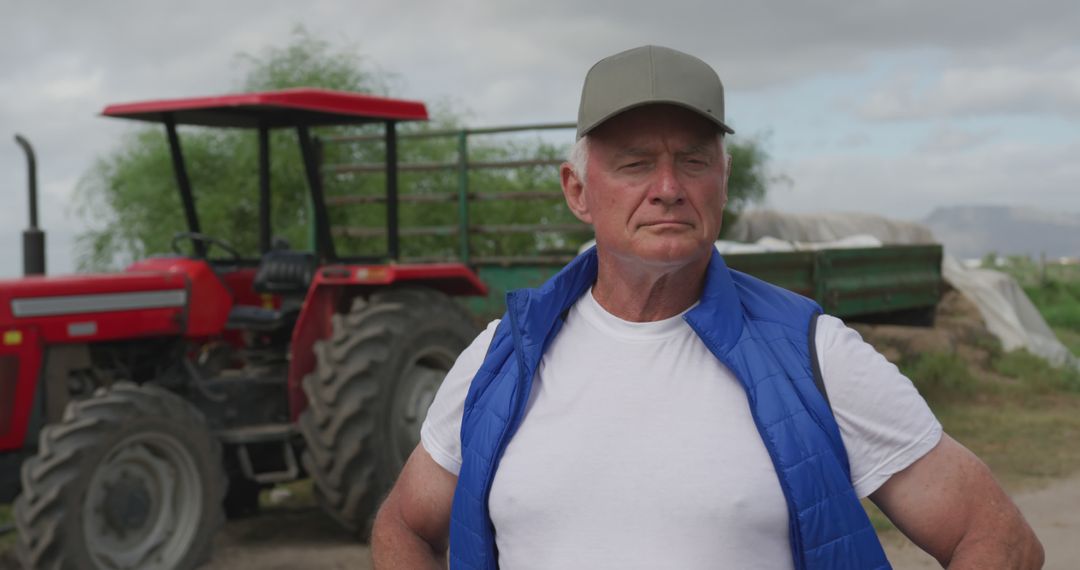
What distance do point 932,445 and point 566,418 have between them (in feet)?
1.78

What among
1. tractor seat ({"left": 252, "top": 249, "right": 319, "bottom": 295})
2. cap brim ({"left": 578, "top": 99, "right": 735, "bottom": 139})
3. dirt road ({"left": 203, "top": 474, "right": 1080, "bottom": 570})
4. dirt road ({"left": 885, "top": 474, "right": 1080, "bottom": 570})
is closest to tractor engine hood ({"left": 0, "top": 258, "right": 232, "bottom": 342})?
tractor seat ({"left": 252, "top": 249, "right": 319, "bottom": 295})

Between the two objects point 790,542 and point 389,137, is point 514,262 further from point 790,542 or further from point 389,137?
point 790,542

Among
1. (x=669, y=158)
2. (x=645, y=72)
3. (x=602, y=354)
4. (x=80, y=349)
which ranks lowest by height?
(x=80, y=349)

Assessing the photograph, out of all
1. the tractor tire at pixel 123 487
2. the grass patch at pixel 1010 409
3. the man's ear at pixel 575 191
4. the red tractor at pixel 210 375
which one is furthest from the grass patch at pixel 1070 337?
the man's ear at pixel 575 191

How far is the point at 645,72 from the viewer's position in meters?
2.07

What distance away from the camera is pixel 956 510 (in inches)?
79.3

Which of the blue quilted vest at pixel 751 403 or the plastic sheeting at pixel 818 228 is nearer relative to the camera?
the blue quilted vest at pixel 751 403

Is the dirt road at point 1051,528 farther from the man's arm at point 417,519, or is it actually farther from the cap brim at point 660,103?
the cap brim at point 660,103

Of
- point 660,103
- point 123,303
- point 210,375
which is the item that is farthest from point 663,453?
point 210,375

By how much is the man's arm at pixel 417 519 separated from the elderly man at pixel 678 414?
7cm

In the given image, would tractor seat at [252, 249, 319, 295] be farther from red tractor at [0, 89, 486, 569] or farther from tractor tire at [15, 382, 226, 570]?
tractor tire at [15, 382, 226, 570]

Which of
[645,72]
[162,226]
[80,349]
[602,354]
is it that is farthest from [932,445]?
[162,226]

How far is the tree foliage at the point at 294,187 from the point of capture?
49.7 feet

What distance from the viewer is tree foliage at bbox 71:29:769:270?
1516 cm
